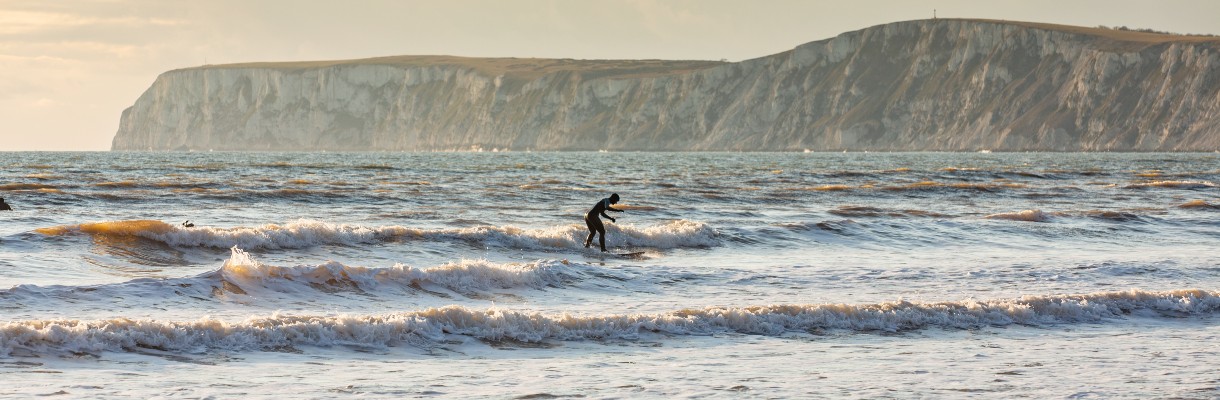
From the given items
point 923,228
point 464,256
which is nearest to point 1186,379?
point 464,256

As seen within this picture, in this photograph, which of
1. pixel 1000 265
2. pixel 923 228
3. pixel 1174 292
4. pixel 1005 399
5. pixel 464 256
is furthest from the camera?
pixel 923 228

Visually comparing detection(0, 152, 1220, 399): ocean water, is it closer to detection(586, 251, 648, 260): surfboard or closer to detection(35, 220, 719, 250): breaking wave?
detection(35, 220, 719, 250): breaking wave

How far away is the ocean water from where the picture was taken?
36.8ft

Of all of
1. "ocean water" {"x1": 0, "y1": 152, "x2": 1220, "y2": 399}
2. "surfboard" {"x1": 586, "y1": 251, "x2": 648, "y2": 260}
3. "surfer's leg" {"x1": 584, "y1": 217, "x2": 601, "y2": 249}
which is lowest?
"surfboard" {"x1": 586, "y1": 251, "x2": 648, "y2": 260}

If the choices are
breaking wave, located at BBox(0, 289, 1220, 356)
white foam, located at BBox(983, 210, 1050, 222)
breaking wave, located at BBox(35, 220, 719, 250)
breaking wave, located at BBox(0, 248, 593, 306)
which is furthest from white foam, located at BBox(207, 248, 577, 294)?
white foam, located at BBox(983, 210, 1050, 222)

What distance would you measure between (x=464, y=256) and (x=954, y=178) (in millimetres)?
54171

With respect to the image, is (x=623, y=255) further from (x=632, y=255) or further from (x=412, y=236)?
(x=412, y=236)

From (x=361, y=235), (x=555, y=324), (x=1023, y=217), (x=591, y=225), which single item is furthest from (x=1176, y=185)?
(x=555, y=324)

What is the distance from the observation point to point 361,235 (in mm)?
25828

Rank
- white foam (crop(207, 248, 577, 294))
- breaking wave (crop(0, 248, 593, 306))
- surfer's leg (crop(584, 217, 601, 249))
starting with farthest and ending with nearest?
surfer's leg (crop(584, 217, 601, 249)) < white foam (crop(207, 248, 577, 294)) < breaking wave (crop(0, 248, 593, 306))

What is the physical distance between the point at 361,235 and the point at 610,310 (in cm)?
1105

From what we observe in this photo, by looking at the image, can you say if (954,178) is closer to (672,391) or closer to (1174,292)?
(1174,292)

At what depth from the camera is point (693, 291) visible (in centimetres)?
1825

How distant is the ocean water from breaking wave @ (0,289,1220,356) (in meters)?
0.03
